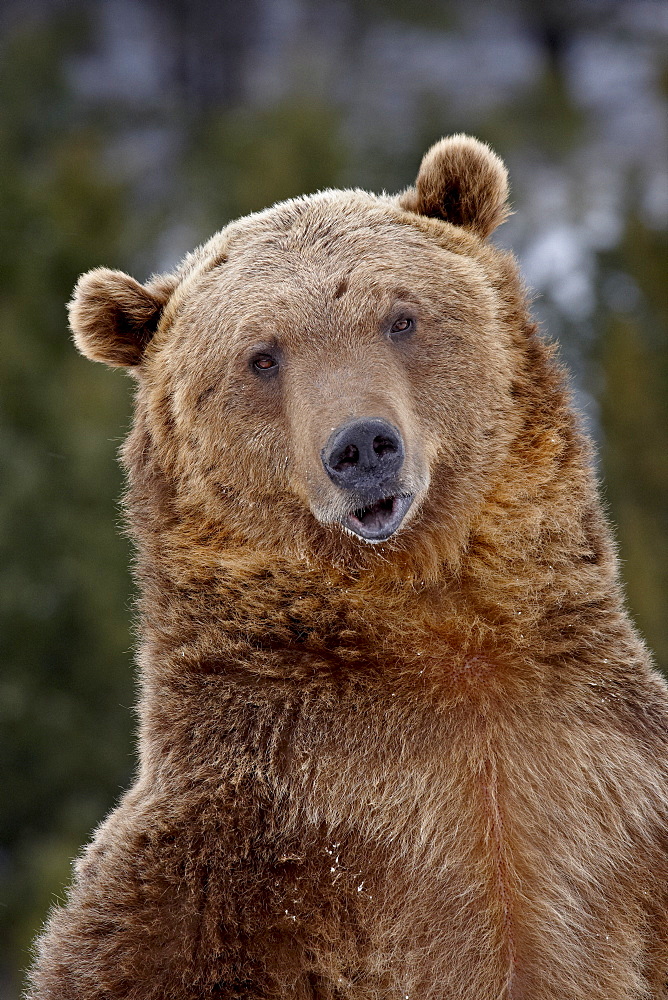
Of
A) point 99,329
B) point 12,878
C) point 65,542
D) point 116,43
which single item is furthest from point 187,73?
point 99,329

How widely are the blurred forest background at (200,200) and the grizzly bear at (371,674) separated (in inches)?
224

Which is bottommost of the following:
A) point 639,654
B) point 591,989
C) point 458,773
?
point 591,989

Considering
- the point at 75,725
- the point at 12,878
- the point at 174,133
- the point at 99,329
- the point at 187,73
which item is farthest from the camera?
the point at 187,73

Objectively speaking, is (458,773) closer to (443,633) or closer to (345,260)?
(443,633)

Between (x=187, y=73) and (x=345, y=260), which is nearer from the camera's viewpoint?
(x=345, y=260)

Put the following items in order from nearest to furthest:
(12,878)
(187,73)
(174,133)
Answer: (12,878) → (174,133) → (187,73)

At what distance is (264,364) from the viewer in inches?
214

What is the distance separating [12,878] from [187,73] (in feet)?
131

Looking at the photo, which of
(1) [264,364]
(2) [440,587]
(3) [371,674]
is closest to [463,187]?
(1) [264,364]

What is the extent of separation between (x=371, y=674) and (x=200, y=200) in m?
34.7

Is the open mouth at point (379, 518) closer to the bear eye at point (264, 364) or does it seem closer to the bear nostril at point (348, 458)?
the bear nostril at point (348, 458)

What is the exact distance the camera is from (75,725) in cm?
2323

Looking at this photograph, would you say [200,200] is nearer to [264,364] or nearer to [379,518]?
[264,364]

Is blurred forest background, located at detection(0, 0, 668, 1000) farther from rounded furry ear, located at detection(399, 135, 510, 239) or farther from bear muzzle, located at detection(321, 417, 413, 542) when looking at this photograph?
bear muzzle, located at detection(321, 417, 413, 542)
